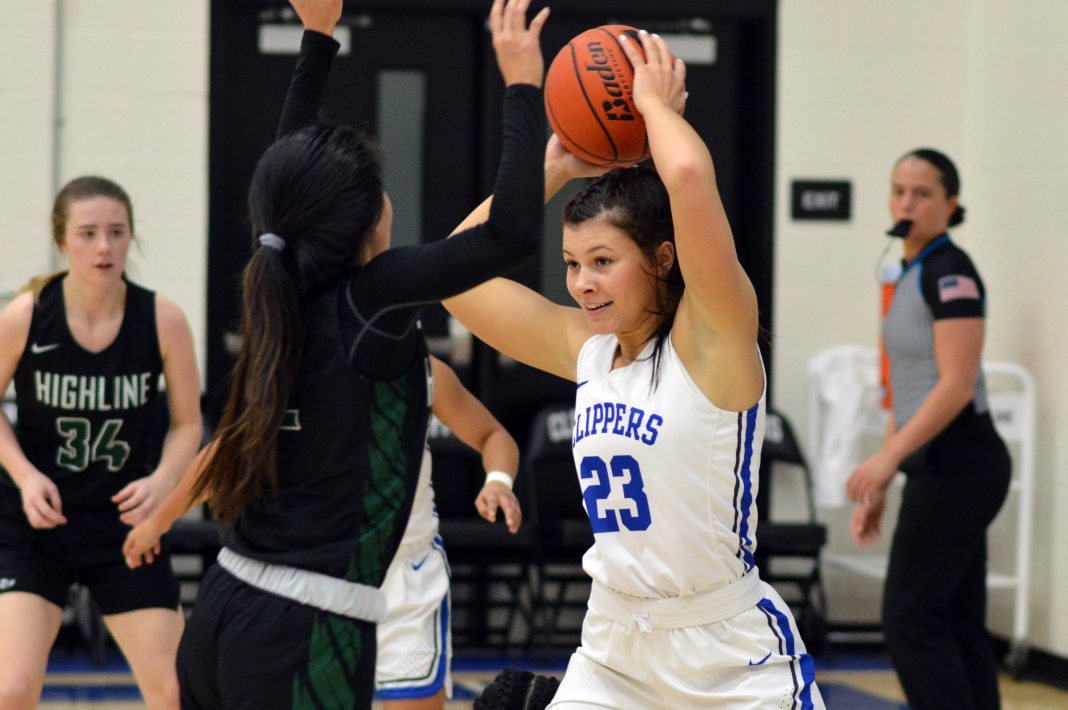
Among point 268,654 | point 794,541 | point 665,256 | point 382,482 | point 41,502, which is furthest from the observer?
point 794,541

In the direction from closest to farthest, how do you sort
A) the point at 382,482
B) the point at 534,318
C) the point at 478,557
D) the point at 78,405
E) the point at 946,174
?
the point at 382,482 → the point at 534,318 → the point at 78,405 → the point at 946,174 → the point at 478,557

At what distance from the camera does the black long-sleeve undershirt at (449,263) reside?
2.27 m

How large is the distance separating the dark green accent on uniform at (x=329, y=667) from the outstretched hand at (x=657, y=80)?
3.15 ft

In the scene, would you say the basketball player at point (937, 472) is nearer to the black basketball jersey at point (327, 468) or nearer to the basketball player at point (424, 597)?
the basketball player at point (424, 597)

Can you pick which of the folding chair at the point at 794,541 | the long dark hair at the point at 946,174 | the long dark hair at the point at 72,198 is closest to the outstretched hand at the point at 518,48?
the long dark hair at the point at 72,198

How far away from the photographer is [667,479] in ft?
8.29

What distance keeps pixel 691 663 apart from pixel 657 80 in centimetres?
97

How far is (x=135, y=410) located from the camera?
389cm

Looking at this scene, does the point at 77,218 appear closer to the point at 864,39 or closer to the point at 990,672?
the point at 990,672

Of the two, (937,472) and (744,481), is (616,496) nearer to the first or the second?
(744,481)

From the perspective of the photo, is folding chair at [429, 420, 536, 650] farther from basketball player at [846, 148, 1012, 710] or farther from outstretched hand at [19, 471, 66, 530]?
outstretched hand at [19, 471, 66, 530]

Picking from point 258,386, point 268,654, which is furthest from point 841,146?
point 268,654

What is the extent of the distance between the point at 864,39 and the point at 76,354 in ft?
14.1

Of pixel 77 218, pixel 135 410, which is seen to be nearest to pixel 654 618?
pixel 135 410
